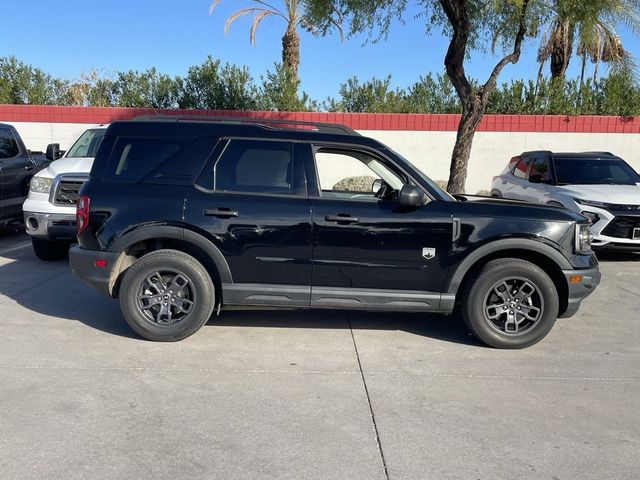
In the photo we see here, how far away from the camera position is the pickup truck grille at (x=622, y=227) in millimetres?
8211

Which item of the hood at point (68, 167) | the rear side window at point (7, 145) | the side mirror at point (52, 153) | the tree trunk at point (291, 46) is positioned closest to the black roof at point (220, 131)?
the hood at point (68, 167)

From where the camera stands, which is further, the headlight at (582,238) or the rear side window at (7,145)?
the rear side window at (7,145)

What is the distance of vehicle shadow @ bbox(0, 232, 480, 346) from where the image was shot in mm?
5562

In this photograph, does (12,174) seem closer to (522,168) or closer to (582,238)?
(582,238)

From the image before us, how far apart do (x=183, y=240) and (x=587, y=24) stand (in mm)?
9631

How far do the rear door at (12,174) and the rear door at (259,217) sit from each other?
19.0ft

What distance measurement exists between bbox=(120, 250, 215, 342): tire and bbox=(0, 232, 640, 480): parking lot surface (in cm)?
16

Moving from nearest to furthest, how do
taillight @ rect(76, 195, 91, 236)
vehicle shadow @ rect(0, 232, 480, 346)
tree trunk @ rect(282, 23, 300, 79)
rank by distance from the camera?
taillight @ rect(76, 195, 91, 236), vehicle shadow @ rect(0, 232, 480, 346), tree trunk @ rect(282, 23, 300, 79)

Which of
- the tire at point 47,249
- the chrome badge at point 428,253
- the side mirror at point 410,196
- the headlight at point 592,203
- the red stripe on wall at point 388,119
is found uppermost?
the red stripe on wall at point 388,119

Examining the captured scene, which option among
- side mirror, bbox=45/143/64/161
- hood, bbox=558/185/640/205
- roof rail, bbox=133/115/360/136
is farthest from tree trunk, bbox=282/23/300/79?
roof rail, bbox=133/115/360/136

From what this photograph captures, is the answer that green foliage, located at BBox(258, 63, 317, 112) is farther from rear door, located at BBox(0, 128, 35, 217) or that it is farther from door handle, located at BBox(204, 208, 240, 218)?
door handle, located at BBox(204, 208, 240, 218)

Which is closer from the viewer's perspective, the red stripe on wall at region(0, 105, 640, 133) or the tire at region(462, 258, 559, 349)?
the tire at region(462, 258, 559, 349)

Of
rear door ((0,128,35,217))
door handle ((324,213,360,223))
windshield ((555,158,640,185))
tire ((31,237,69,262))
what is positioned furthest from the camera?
windshield ((555,158,640,185))

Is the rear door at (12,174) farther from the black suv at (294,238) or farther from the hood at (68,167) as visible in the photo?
the black suv at (294,238)
